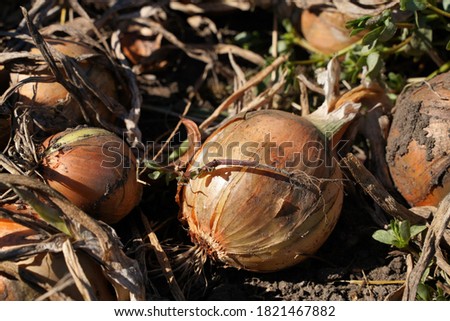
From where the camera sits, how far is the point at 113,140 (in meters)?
1.99

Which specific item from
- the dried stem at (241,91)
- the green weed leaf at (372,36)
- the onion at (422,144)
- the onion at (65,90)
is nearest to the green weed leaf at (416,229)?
the onion at (422,144)

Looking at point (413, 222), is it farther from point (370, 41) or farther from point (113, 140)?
point (113, 140)

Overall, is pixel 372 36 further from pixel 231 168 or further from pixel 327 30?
pixel 231 168

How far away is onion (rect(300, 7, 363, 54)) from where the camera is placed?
8.27 ft

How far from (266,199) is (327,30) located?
43.1 inches

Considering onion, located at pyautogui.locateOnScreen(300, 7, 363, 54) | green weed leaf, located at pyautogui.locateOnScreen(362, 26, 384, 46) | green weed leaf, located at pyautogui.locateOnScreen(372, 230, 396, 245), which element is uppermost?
green weed leaf, located at pyautogui.locateOnScreen(362, 26, 384, 46)

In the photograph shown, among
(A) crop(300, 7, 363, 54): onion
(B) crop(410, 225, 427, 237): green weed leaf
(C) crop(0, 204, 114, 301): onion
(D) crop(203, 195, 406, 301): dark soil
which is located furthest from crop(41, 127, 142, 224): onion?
(A) crop(300, 7, 363, 54): onion

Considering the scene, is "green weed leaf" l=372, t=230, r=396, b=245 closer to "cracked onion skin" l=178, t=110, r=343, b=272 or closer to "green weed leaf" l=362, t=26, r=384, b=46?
"cracked onion skin" l=178, t=110, r=343, b=272

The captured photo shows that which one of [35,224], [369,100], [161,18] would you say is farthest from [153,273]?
[161,18]

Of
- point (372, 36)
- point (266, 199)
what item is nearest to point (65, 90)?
point (266, 199)

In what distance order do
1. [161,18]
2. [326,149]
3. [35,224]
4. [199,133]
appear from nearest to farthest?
[35,224], [326,149], [199,133], [161,18]

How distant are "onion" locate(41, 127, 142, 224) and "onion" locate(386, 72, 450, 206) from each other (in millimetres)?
918
